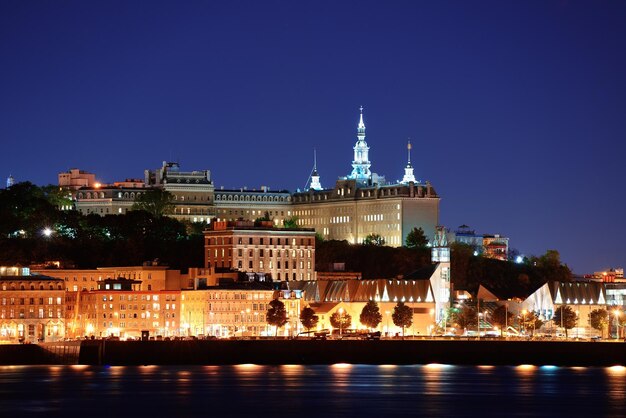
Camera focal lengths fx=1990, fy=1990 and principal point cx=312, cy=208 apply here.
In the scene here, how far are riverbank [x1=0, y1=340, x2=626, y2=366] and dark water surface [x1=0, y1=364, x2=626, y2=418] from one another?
3593 mm

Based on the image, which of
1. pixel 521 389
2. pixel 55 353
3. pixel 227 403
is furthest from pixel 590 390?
pixel 55 353

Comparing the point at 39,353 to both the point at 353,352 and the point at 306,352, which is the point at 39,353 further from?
the point at 353,352

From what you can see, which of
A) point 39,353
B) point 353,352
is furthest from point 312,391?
point 39,353

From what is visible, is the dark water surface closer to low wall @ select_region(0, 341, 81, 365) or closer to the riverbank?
the riverbank

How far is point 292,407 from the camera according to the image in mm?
139625

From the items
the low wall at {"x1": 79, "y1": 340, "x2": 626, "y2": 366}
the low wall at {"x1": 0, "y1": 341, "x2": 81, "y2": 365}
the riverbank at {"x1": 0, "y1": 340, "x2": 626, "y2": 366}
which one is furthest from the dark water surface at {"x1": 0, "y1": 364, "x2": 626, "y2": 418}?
the low wall at {"x1": 0, "y1": 341, "x2": 81, "y2": 365}

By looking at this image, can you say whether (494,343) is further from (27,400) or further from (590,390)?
(27,400)

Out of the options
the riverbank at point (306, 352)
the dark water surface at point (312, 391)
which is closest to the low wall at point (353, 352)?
the riverbank at point (306, 352)

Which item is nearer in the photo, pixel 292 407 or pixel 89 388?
pixel 292 407

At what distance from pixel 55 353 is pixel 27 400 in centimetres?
4352

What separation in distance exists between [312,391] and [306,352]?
37.4m

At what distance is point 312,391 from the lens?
15112cm

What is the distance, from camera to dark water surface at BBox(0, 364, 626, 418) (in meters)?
138

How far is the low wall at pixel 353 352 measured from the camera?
18550cm
